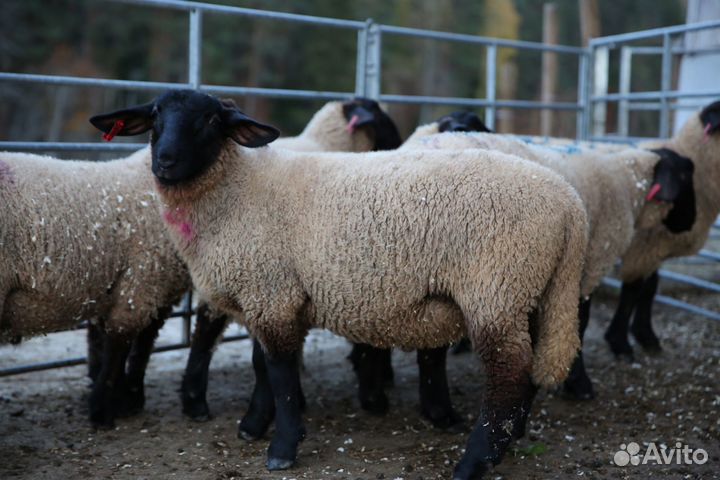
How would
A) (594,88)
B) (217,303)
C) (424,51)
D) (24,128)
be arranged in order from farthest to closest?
(424,51) < (24,128) < (594,88) < (217,303)

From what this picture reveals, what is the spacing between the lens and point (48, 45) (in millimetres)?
24766

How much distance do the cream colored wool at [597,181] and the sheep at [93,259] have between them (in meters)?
1.77

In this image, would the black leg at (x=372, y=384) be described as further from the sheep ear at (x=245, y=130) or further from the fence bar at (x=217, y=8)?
the fence bar at (x=217, y=8)

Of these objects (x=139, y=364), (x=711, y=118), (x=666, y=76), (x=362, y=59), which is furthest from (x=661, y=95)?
(x=139, y=364)

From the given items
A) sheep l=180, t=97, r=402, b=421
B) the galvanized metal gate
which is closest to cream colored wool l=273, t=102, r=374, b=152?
sheep l=180, t=97, r=402, b=421

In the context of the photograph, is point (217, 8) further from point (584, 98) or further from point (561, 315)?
point (584, 98)

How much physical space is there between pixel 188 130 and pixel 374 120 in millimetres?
2362

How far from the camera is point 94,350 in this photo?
5289mm

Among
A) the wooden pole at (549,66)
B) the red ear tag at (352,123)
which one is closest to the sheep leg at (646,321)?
the red ear tag at (352,123)

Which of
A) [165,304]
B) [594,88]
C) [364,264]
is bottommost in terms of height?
[165,304]

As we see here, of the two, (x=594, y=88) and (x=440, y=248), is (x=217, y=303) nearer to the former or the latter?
(x=440, y=248)

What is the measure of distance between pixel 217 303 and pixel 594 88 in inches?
272

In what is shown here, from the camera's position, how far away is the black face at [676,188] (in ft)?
19.5

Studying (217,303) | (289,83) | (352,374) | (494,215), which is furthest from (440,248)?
(289,83)
